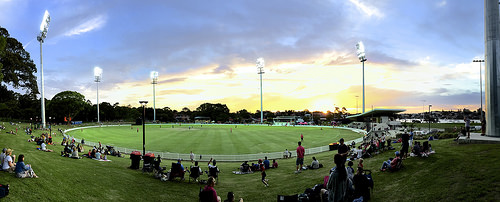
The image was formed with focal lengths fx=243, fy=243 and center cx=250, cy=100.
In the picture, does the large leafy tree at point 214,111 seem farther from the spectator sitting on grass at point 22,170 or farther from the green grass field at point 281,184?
the spectator sitting on grass at point 22,170

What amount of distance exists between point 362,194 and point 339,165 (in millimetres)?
3281

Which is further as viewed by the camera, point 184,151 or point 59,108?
point 59,108

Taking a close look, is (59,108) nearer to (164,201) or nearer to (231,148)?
(231,148)

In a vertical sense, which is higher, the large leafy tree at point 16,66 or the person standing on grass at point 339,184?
the large leafy tree at point 16,66

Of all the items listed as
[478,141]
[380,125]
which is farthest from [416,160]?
[380,125]

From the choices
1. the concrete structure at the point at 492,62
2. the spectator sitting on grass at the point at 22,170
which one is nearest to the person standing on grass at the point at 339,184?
the spectator sitting on grass at the point at 22,170

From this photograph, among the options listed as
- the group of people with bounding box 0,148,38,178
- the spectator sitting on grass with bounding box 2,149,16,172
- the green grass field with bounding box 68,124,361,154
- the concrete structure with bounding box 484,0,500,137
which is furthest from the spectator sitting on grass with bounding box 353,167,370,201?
the green grass field with bounding box 68,124,361,154

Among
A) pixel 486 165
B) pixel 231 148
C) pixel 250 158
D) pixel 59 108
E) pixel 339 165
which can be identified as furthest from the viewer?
pixel 59 108

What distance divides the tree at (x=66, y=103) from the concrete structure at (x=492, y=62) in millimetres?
104067

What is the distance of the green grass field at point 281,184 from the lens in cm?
803

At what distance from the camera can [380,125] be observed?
140ft

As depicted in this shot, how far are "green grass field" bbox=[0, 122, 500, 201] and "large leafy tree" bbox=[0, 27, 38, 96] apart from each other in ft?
155

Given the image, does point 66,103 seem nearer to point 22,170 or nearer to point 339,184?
point 22,170

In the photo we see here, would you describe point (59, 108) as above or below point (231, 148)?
above
